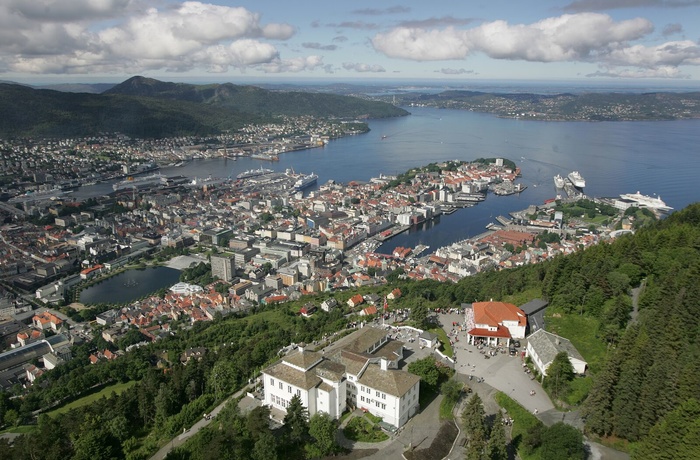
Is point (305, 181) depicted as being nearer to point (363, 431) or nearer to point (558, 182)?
point (558, 182)

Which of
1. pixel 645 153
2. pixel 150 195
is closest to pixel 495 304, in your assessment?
pixel 150 195

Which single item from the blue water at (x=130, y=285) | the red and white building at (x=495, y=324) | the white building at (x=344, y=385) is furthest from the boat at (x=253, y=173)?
the white building at (x=344, y=385)

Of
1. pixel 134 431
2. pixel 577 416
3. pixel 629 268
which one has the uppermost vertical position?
pixel 629 268

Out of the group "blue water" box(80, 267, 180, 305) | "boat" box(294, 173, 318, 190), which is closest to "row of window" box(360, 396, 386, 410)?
"blue water" box(80, 267, 180, 305)

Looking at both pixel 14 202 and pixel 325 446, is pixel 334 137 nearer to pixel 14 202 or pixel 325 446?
pixel 14 202

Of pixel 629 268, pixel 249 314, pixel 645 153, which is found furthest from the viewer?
pixel 645 153

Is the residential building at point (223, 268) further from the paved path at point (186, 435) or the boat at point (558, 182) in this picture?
the boat at point (558, 182)

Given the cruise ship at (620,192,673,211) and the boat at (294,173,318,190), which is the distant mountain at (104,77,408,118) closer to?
the boat at (294,173,318,190)
